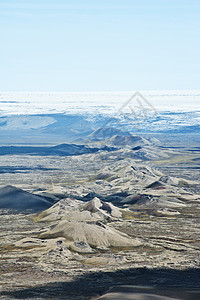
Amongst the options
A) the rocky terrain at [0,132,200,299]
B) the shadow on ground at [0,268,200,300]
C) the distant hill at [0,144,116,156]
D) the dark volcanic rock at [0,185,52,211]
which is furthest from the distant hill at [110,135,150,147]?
the shadow on ground at [0,268,200,300]

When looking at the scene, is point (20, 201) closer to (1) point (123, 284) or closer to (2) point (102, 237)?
(2) point (102, 237)

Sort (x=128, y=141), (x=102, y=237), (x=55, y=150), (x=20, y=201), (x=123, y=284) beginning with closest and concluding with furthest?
(x=123, y=284)
(x=102, y=237)
(x=20, y=201)
(x=55, y=150)
(x=128, y=141)

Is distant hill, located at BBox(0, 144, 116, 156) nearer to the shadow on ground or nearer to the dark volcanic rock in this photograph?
the dark volcanic rock

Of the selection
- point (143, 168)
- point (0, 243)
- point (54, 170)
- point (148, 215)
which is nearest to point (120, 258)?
point (0, 243)

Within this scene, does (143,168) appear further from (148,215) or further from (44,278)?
(44,278)

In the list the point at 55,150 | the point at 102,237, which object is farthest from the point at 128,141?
the point at 102,237

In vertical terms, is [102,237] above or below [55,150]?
below

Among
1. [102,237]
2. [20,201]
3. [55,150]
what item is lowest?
[102,237]

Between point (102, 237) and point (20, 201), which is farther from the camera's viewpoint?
point (20, 201)
